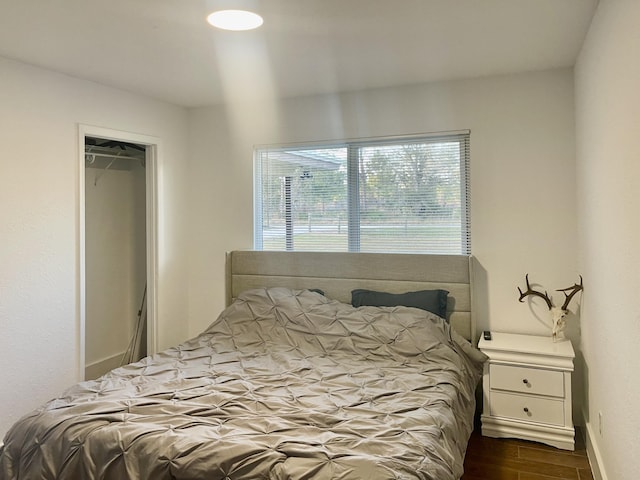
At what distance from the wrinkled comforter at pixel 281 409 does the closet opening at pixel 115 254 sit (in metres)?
1.56

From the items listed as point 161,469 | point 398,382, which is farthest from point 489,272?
point 161,469

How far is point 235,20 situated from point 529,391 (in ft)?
9.09

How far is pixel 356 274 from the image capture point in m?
3.77

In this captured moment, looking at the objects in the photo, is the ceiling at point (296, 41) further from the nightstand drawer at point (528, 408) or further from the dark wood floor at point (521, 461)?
the dark wood floor at point (521, 461)

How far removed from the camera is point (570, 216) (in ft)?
10.9

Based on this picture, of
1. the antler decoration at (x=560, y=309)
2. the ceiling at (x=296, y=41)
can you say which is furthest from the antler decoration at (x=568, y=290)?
the ceiling at (x=296, y=41)

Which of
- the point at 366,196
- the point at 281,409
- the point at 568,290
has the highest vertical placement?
the point at 366,196

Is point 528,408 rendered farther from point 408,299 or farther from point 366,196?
point 366,196

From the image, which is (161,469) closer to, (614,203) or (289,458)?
(289,458)

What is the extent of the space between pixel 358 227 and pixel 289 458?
242 cm

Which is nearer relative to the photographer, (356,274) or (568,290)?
(568,290)

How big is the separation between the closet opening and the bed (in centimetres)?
139

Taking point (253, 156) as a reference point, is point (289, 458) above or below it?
below

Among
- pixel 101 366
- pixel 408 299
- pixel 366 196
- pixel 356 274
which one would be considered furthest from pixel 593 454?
pixel 101 366
